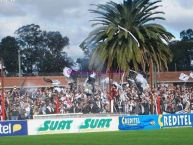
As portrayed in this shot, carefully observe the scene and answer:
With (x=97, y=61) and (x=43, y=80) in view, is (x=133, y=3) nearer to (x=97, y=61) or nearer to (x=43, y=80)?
(x=97, y=61)

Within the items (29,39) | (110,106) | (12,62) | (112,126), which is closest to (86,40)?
(110,106)

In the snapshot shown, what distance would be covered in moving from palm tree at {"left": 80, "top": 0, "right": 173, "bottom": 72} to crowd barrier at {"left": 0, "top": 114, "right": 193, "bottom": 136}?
14798 mm

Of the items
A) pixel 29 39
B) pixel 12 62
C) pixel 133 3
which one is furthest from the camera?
pixel 29 39

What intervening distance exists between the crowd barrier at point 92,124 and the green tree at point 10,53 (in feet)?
280

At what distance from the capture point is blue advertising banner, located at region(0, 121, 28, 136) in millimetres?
31478

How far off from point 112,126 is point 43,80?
3877cm

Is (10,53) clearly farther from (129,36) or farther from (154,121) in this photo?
(154,121)

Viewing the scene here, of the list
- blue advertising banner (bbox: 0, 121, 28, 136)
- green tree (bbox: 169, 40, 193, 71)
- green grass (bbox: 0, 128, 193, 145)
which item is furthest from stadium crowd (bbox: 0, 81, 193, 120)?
green tree (bbox: 169, 40, 193, 71)

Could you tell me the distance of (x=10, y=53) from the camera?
125 meters

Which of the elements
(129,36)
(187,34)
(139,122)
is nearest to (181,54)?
(187,34)

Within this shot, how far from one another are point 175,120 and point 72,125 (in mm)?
7760

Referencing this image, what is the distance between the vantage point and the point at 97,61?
2061 inches

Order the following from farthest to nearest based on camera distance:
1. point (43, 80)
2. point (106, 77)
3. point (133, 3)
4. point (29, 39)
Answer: point (29, 39)
point (43, 80)
point (133, 3)
point (106, 77)

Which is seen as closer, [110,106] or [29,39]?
[110,106]
